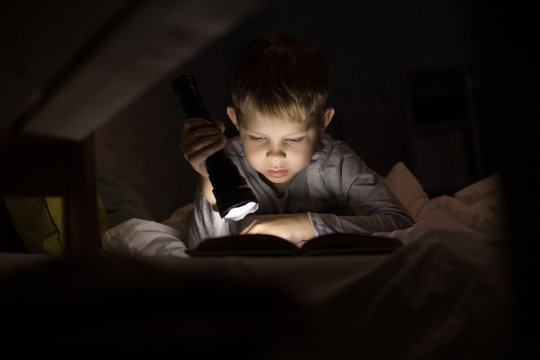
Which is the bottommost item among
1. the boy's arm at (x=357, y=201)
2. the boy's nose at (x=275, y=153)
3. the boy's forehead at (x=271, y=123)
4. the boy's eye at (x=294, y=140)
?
the boy's arm at (x=357, y=201)

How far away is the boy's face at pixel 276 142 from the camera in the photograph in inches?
42.1

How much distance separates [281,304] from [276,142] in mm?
692

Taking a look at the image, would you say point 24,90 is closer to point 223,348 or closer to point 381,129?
point 223,348

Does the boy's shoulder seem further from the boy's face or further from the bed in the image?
the bed

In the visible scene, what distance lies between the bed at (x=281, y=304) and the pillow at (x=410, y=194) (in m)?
0.59

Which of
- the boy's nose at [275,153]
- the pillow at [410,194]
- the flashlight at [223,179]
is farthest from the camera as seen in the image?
the pillow at [410,194]

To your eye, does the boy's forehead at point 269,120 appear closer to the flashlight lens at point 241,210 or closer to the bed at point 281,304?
the flashlight lens at point 241,210

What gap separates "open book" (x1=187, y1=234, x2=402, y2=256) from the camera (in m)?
0.64

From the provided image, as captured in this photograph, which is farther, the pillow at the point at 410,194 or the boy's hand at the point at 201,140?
the pillow at the point at 410,194

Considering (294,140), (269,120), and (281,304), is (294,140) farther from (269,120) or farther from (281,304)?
(281,304)

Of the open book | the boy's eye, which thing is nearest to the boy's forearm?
the boy's eye

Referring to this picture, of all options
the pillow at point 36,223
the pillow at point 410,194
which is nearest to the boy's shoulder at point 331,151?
the pillow at point 410,194

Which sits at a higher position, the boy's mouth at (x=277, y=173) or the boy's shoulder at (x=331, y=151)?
the boy's shoulder at (x=331, y=151)

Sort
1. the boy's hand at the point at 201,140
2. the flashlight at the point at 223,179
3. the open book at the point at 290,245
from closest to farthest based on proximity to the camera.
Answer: the open book at the point at 290,245 < the flashlight at the point at 223,179 < the boy's hand at the point at 201,140
